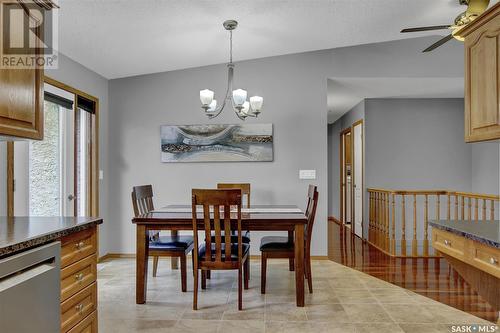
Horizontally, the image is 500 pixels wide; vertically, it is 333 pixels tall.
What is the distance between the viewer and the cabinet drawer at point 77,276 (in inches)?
69.4

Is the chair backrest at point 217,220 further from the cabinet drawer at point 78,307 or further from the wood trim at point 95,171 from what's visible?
the wood trim at point 95,171

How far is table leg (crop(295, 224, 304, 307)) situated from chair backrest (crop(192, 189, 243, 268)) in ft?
1.54

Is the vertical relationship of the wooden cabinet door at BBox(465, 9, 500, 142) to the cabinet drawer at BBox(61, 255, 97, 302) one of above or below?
above

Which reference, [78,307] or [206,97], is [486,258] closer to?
[78,307]

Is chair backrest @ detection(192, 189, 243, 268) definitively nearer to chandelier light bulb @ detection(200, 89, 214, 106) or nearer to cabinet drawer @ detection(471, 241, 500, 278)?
chandelier light bulb @ detection(200, 89, 214, 106)

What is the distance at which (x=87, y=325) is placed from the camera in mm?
1989

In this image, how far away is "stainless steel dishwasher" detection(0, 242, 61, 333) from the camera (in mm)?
1307

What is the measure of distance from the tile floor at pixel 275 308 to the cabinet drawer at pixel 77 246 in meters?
0.93

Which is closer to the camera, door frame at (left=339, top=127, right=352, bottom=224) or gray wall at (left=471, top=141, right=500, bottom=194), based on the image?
gray wall at (left=471, top=141, right=500, bottom=194)

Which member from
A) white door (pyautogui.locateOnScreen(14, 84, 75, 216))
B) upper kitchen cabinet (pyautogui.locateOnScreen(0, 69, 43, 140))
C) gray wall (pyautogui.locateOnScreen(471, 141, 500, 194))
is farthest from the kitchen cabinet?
gray wall (pyautogui.locateOnScreen(471, 141, 500, 194))

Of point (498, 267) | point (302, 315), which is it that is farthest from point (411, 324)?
point (498, 267)

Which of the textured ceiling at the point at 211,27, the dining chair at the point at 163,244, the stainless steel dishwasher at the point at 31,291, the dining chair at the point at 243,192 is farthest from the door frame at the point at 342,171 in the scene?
the stainless steel dishwasher at the point at 31,291

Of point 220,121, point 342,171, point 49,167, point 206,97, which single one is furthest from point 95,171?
point 342,171

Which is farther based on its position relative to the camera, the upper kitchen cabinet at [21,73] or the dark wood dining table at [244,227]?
the dark wood dining table at [244,227]
